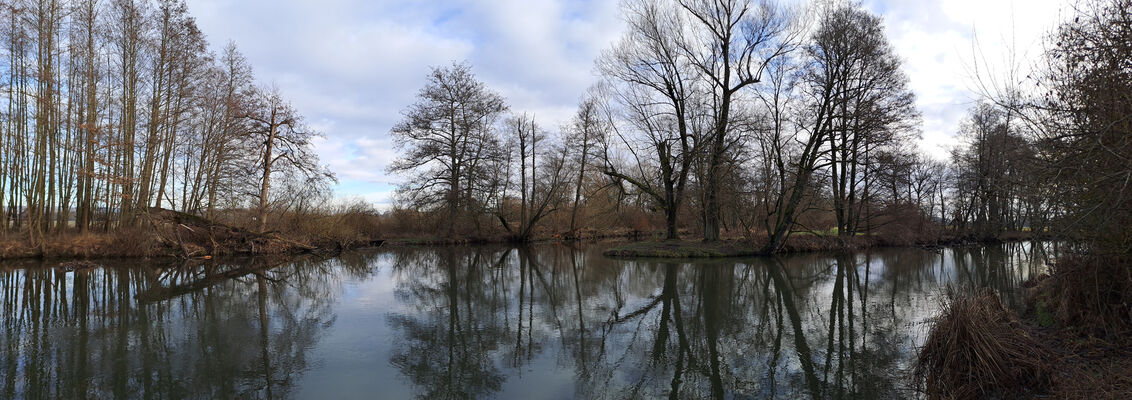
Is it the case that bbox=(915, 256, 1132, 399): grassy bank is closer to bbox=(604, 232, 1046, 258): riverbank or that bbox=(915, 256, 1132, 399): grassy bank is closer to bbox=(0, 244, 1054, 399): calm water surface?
bbox=(0, 244, 1054, 399): calm water surface

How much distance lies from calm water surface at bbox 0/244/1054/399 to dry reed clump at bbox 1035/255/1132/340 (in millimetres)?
792

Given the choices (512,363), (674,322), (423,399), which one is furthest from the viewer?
(674,322)

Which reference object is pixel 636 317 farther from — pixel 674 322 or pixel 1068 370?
pixel 1068 370

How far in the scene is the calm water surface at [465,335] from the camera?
4.86 meters

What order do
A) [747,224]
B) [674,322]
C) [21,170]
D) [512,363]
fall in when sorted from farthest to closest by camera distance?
[747,224]
[21,170]
[674,322]
[512,363]

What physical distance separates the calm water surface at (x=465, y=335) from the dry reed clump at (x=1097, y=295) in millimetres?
792

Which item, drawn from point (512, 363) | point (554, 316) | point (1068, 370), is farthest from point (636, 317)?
point (1068, 370)

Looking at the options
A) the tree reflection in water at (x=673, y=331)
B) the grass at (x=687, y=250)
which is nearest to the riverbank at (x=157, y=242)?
the tree reflection in water at (x=673, y=331)

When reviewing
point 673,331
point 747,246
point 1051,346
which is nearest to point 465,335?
point 673,331

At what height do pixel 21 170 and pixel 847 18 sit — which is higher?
pixel 847 18

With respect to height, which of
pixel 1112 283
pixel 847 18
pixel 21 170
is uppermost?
pixel 847 18

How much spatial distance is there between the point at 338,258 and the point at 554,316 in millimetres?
14513

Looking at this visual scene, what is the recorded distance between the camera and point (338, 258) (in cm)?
2005

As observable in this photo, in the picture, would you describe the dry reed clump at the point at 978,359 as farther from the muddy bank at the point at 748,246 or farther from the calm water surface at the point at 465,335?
the muddy bank at the point at 748,246
